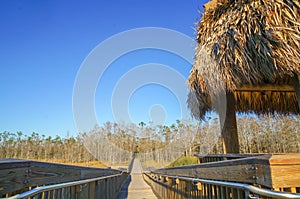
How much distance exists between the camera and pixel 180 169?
274 centimetres

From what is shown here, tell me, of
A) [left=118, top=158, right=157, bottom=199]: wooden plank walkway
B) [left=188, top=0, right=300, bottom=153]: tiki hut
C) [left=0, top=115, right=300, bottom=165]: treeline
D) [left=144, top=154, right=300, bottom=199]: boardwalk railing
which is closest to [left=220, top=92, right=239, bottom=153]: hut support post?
[left=188, top=0, right=300, bottom=153]: tiki hut

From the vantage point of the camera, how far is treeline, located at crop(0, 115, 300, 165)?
18125mm

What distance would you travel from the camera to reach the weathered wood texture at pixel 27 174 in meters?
0.94

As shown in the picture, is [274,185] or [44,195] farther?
[44,195]

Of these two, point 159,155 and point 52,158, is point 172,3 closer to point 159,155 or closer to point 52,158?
point 159,155

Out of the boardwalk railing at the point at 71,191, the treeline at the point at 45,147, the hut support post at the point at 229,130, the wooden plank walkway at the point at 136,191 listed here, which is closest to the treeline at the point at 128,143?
the treeline at the point at 45,147

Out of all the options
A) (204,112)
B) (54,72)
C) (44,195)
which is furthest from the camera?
(54,72)

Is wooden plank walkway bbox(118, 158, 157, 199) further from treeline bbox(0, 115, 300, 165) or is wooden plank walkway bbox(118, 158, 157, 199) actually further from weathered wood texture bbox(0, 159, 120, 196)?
treeline bbox(0, 115, 300, 165)

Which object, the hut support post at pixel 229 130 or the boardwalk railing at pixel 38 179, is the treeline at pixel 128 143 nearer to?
the hut support post at pixel 229 130

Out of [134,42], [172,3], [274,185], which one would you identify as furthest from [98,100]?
[274,185]

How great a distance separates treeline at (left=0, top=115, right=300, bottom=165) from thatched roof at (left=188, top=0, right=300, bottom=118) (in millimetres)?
13953

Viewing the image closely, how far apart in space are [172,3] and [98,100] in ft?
17.3

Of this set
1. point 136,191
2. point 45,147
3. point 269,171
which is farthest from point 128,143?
point 269,171

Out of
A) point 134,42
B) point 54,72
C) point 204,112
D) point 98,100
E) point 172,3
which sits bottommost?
point 204,112
